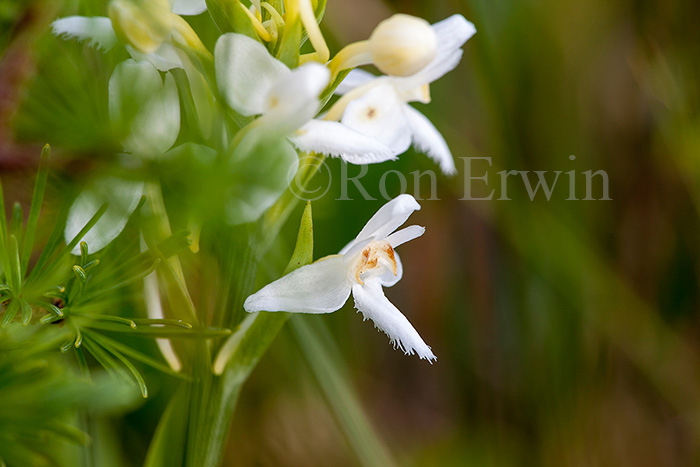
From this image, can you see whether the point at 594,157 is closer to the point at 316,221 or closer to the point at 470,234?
the point at 470,234

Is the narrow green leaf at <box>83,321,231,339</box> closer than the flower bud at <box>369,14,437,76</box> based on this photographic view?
Yes

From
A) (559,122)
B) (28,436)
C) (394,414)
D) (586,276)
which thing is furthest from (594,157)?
(28,436)

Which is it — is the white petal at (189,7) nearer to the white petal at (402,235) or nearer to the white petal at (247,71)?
the white petal at (247,71)

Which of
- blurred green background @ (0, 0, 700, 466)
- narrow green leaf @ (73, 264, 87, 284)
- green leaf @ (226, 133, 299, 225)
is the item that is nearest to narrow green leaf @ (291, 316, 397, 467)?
blurred green background @ (0, 0, 700, 466)

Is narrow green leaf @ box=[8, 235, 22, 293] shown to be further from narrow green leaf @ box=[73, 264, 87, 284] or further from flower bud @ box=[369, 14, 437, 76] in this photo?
flower bud @ box=[369, 14, 437, 76]

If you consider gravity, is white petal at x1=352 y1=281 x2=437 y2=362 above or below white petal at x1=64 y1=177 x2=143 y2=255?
below

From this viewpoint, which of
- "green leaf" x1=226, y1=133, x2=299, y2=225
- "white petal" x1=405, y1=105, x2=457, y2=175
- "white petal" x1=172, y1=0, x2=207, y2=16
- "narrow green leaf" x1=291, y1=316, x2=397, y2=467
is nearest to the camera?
"green leaf" x1=226, y1=133, x2=299, y2=225
